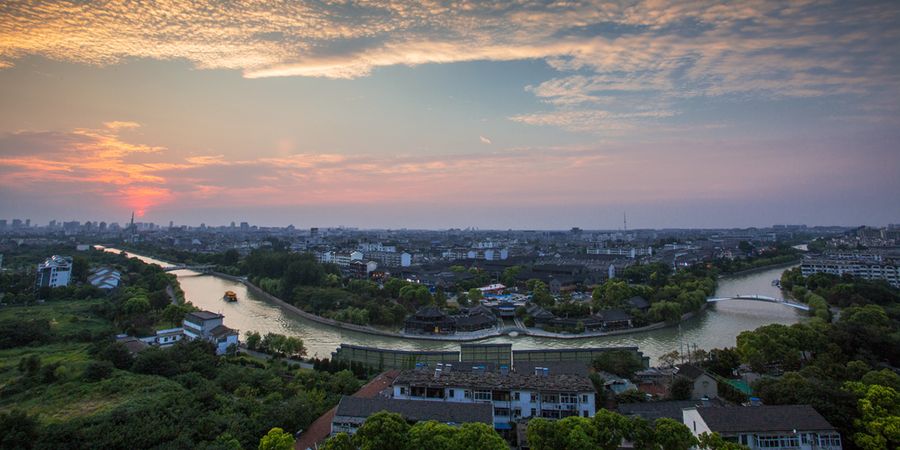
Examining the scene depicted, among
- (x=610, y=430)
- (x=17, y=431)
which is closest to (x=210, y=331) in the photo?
(x=17, y=431)

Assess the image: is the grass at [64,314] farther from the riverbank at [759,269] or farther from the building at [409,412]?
the riverbank at [759,269]

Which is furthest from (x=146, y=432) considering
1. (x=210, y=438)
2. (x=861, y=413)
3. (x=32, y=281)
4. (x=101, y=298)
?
(x=32, y=281)

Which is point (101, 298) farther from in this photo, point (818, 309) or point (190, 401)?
point (818, 309)

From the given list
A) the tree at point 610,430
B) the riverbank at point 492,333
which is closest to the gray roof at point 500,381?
the tree at point 610,430

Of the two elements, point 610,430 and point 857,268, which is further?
point 857,268

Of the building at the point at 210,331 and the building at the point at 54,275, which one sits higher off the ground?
the building at the point at 54,275

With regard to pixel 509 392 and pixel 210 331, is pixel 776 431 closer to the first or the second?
pixel 509 392

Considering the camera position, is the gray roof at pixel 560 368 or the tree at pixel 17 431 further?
the gray roof at pixel 560 368
